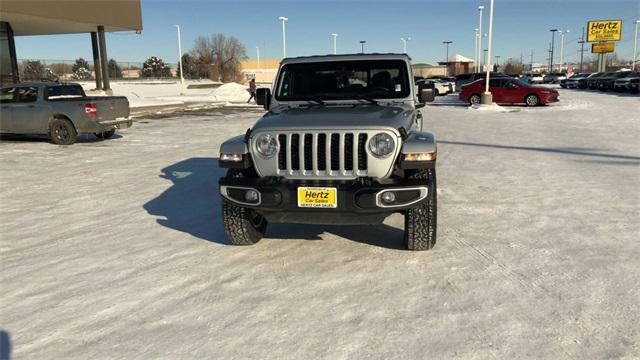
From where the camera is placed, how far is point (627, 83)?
31547mm

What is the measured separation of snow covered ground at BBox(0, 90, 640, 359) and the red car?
55.6 ft

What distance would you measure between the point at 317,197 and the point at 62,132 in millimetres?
10516

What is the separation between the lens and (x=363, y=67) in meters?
5.40

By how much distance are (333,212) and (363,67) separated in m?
2.10

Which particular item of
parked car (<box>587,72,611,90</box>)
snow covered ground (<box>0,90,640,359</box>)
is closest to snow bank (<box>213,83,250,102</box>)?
parked car (<box>587,72,611,90</box>)

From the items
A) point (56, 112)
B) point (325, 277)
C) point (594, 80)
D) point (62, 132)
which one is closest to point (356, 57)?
point (325, 277)

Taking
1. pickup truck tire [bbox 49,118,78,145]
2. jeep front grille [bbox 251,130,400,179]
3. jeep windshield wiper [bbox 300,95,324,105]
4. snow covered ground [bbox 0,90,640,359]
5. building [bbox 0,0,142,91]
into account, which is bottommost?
snow covered ground [bbox 0,90,640,359]

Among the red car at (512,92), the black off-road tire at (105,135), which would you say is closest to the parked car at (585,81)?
the red car at (512,92)

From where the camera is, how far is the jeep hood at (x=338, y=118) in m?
4.07

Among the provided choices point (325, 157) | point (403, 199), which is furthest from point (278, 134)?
point (403, 199)

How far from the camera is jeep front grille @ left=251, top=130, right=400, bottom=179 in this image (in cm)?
401

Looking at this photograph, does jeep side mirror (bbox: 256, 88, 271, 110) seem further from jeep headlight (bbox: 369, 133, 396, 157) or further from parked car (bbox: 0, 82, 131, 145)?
parked car (bbox: 0, 82, 131, 145)

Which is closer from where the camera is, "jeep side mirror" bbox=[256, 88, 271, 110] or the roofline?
the roofline

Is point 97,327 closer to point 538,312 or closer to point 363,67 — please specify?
point 538,312
